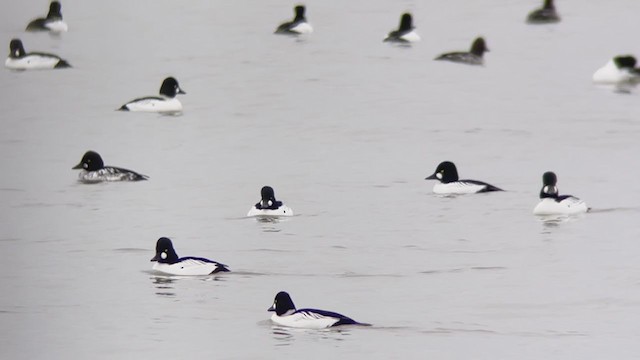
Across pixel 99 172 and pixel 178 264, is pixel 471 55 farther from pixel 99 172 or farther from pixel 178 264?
pixel 178 264

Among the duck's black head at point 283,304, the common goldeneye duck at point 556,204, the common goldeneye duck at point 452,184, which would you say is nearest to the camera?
the duck's black head at point 283,304

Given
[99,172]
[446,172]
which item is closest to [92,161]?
[99,172]

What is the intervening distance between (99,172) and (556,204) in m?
6.44

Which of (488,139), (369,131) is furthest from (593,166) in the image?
(369,131)

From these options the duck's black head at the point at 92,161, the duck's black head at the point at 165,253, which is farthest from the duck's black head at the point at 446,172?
the duck's black head at the point at 165,253

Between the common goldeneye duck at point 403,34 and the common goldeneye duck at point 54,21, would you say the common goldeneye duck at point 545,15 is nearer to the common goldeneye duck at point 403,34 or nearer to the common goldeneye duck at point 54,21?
the common goldeneye duck at point 403,34

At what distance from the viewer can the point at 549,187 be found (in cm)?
2089

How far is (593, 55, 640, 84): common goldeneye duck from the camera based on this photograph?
3152cm

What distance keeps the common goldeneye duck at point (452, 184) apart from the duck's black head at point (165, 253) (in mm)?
5185

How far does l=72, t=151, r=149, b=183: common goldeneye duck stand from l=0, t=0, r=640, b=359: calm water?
344 millimetres

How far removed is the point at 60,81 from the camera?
32625 millimetres

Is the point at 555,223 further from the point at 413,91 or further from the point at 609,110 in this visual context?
the point at 413,91

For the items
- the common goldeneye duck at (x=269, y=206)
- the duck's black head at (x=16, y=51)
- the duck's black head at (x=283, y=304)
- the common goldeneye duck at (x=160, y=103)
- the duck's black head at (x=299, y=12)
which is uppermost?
the duck's black head at (x=299, y=12)

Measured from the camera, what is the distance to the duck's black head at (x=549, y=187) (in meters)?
20.8
